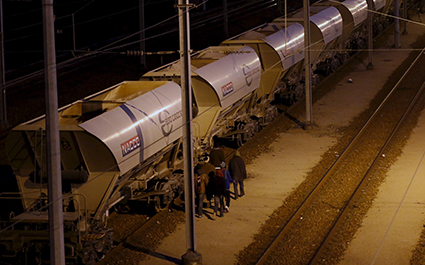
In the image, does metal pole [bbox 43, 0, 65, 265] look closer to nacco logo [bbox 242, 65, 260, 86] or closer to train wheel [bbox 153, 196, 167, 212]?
train wheel [bbox 153, 196, 167, 212]

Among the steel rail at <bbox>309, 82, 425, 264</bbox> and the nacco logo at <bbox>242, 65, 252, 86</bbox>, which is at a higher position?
the nacco logo at <bbox>242, 65, 252, 86</bbox>

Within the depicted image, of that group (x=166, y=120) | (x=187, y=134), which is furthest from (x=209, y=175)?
(x=187, y=134)

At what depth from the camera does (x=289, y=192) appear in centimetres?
1845

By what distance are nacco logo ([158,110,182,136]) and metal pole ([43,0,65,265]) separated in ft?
20.0

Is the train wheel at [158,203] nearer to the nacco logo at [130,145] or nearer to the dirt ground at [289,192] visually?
the dirt ground at [289,192]

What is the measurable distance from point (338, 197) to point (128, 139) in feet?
23.7

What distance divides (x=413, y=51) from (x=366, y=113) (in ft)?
46.4

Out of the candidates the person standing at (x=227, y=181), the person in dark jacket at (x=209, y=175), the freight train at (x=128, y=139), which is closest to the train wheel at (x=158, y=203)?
the freight train at (x=128, y=139)

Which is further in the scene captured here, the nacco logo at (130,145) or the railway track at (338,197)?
the railway track at (338,197)

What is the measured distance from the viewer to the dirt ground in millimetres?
14211

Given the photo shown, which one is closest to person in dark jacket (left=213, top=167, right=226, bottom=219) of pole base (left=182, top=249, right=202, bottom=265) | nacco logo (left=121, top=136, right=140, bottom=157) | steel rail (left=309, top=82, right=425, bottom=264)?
nacco logo (left=121, top=136, right=140, bottom=157)

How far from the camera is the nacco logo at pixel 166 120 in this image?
15.7 metres

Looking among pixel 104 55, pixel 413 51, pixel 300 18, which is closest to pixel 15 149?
pixel 300 18

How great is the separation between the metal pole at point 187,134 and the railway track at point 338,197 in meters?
1.64
